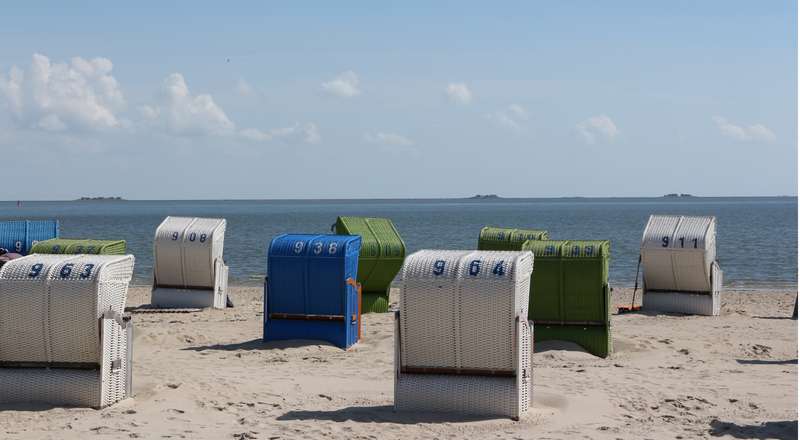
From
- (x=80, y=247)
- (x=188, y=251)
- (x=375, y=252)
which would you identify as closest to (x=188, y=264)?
(x=188, y=251)

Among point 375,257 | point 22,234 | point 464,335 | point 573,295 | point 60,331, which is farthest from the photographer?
point 22,234

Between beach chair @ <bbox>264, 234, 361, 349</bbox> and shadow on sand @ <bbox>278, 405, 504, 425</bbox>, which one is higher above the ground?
beach chair @ <bbox>264, 234, 361, 349</bbox>

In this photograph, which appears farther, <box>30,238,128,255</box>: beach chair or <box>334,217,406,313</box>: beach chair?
<box>334,217,406,313</box>: beach chair

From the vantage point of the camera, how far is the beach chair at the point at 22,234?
22.5 meters

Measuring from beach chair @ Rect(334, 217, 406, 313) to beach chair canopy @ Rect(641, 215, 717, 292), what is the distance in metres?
4.90

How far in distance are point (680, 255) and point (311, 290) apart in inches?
325

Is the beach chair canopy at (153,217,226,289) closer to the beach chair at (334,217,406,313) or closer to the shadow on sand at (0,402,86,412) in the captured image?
the beach chair at (334,217,406,313)

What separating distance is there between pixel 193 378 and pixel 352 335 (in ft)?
13.5

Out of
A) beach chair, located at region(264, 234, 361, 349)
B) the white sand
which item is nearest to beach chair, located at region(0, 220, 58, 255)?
the white sand

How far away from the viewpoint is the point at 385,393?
1293cm

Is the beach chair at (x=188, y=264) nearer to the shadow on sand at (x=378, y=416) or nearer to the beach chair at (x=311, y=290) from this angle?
the beach chair at (x=311, y=290)

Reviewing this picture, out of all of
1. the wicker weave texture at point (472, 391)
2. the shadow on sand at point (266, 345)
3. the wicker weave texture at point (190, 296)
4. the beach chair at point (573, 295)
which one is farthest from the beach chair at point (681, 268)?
the wicker weave texture at point (472, 391)

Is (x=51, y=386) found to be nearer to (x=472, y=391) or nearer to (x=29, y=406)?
(x=29, y=406)

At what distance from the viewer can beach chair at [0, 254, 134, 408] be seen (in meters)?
11.4
